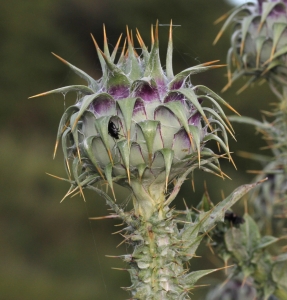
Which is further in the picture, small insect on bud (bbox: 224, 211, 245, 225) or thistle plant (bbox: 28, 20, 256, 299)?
small insect on bud (bbox: 224, 211, 245, 225)

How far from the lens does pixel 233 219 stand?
258 centimetres

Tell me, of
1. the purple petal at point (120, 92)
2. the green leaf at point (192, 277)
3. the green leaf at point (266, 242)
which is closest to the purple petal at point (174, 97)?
the purple petal at point (120, 92)

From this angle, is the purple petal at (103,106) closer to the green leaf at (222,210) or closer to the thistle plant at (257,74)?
the green leaf at (222,210)

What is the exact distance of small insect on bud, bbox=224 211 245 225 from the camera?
255 centimetres

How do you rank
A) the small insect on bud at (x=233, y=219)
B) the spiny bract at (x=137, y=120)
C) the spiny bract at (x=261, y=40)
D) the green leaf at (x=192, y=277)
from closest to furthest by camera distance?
the spiny bract at (x=137, y=120) → the green leaf at (x=192, y=277) → the small insect on bud at (x=233, y=219) → the spiny bract at (x=261, y=40)

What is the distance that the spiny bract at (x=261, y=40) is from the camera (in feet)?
8.77

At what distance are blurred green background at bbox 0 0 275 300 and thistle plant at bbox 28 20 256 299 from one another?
8627mm

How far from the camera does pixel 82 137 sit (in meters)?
1.79

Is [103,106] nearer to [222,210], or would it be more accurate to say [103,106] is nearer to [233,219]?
[222,210]

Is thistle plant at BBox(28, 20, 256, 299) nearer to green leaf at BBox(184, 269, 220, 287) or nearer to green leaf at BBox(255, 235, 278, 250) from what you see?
green leaf at BBox(184, 269, 220, 287)

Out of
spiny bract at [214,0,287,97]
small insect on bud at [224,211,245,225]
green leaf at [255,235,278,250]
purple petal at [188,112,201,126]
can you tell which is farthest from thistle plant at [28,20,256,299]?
spiny bract at [214,0,287,97]

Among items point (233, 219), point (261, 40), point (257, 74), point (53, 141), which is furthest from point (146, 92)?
point (53, 141)

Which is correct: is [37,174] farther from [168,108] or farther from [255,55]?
[168,108]

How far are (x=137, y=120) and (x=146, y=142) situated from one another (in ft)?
0.25
